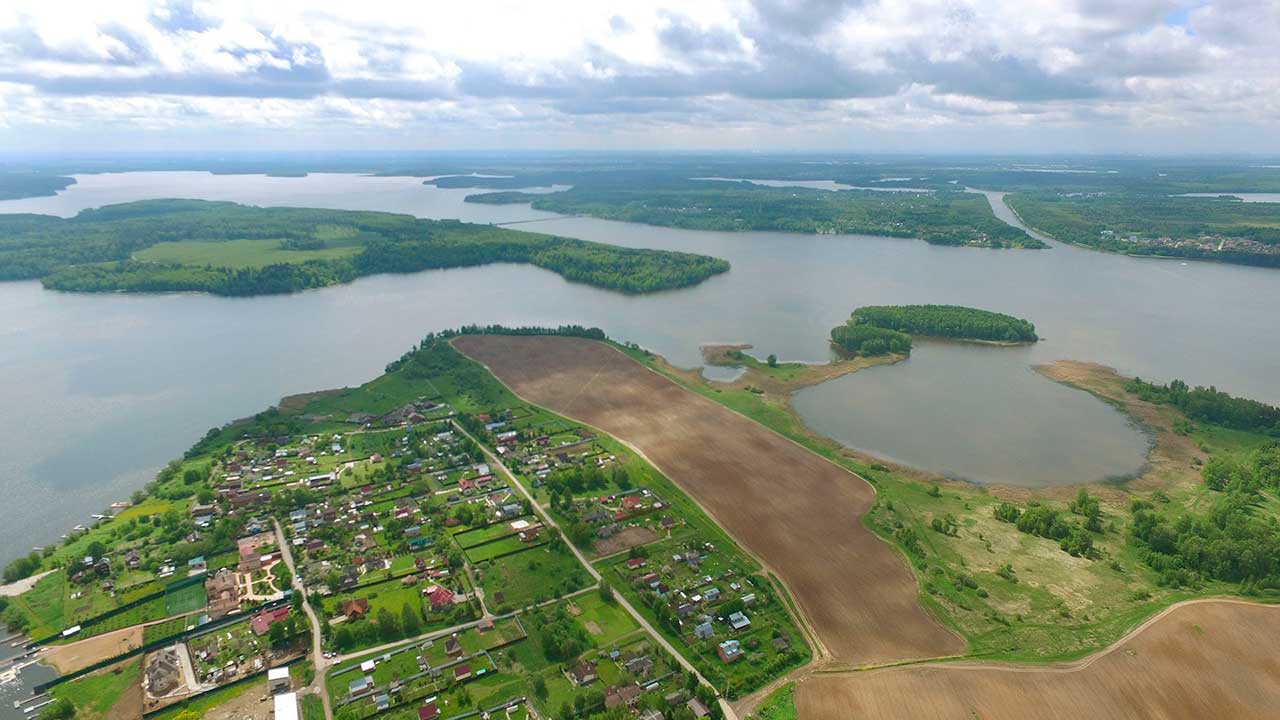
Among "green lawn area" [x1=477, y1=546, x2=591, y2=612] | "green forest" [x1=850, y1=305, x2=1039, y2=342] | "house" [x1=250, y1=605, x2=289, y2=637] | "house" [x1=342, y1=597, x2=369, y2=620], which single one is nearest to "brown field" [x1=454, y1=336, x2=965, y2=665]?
"green lawn area" [x1=477, y1=546, x2=591, y2=612]

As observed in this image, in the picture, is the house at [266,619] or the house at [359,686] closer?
the house at [359,686]

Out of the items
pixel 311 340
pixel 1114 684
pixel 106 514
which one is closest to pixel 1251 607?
pixel 1114 684

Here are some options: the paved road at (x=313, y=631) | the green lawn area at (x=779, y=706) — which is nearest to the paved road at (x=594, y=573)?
the green lawn area at (x=779, y=706)

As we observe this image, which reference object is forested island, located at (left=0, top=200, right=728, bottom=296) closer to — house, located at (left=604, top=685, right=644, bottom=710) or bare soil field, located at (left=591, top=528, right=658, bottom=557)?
bare soil field, located at (left=591, top=528, right=658, bottom=557)

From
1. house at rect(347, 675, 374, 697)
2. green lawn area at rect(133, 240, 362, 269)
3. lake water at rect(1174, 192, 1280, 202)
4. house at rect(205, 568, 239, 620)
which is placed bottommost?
house at rect(347, 675, 374, 697)

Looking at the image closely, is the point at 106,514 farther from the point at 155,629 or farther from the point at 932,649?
the point at 932,649

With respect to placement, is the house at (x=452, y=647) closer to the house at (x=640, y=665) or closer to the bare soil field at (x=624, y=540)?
the house at (x=640, y=665)
